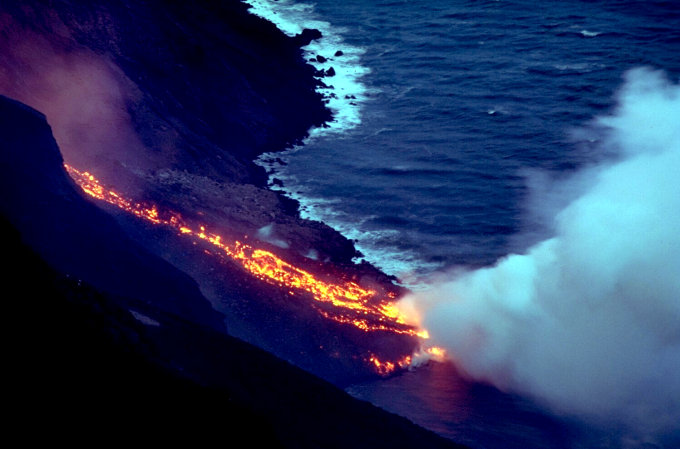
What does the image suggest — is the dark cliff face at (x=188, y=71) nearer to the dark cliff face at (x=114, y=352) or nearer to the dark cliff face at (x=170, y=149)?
the dark cliff face at (x=170, y=149)

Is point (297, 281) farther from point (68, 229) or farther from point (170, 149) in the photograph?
point (170, 149)

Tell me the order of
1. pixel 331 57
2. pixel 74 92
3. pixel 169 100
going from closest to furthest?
pixel 74 92
pixel 169 100
pixel 331 57

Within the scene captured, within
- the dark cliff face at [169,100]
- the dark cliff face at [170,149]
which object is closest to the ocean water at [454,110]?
the dark cliff face at [169,100]

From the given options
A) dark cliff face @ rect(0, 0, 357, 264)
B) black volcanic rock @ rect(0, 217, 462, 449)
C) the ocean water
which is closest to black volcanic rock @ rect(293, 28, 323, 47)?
the ocean water

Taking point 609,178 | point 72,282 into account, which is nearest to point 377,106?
point 609,178

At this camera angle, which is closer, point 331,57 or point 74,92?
point 74,92

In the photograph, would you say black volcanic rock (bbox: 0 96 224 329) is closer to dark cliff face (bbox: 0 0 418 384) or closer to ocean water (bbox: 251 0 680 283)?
dark cliff face (bbox: 0 0 418 384)

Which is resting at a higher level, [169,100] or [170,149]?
[169,100]

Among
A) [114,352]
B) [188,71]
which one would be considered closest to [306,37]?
[188,71]
